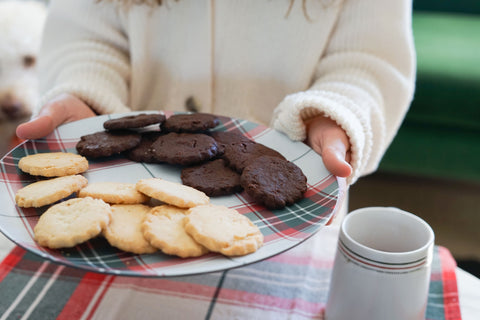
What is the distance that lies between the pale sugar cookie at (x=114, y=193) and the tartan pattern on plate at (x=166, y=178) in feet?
0.17

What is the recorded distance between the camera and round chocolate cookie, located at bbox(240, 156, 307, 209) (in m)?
0.61

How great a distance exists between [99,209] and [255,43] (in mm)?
586

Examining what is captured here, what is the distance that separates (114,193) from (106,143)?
0.14 m

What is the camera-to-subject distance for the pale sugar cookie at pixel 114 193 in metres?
0.61

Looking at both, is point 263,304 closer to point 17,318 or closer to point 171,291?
point 171,291

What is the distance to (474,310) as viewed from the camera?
2.20ft

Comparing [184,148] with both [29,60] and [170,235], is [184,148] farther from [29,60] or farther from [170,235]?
[29,60]

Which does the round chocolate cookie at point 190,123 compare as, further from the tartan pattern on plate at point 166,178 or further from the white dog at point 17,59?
the white dog at point 17,59

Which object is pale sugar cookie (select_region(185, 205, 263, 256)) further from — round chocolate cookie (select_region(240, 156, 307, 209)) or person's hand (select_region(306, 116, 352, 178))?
person's hand (select_region(306, 116, 352, 178))

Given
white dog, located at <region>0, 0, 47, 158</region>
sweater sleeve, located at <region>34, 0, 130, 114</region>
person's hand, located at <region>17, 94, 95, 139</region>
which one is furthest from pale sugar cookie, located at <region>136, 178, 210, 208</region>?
white dog, located at <region>0, 0, 47, 158</region>

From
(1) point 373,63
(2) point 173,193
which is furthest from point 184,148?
(1) point 373,63

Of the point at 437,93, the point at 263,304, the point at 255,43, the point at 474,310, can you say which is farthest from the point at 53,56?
the point at 437,93

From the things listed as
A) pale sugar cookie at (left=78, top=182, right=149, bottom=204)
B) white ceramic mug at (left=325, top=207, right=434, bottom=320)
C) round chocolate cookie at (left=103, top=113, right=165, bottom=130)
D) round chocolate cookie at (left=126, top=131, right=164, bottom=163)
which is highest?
round chocolate cookie at (left=103, top=113, right=165, bottom=130)

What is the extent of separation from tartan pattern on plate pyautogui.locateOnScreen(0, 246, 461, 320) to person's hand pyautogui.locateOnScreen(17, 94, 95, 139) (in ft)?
0.67
